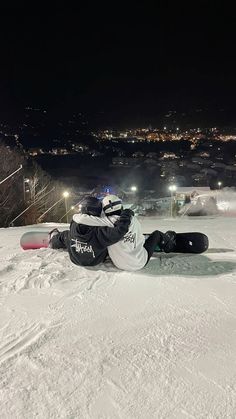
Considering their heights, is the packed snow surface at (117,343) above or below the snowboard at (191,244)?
below

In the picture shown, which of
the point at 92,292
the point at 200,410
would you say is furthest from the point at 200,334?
the point at 92,292

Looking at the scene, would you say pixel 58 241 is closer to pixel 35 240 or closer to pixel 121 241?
pixel 35 240

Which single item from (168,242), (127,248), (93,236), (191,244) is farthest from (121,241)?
(191,244)

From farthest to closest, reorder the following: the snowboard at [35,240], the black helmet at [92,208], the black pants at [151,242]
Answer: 1. the snowboard at [35,240]
2. the black pants at [151,242]
3. the black helmet at [92,208]

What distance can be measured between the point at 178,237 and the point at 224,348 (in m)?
3.10

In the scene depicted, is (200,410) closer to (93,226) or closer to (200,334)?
(200,334)

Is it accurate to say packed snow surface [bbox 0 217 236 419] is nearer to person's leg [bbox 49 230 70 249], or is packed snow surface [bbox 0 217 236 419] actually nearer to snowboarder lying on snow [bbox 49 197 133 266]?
snowboarder lying on snow [bbox 49 197 133 266]

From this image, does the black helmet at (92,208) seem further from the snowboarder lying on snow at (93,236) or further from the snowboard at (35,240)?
the snowboard at (35,240)

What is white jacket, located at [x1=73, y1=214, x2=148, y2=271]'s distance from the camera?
4.60 m

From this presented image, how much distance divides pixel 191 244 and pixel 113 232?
1573mm

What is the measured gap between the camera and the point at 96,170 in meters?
94.0

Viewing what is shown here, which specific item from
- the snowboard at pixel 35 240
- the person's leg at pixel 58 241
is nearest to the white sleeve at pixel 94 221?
the person's leg at pixel 58 241

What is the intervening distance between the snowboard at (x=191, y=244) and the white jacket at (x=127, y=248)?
1.02m

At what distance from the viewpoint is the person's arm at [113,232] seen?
4461mm
